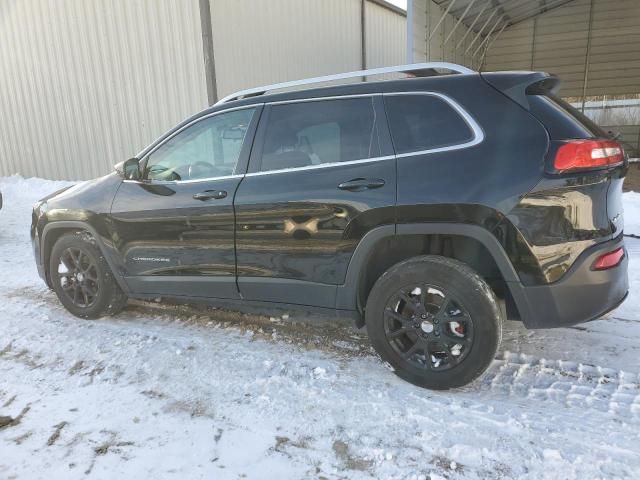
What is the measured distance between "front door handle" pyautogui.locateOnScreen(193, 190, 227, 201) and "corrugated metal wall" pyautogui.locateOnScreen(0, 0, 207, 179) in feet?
21.3

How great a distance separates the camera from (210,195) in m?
3.27

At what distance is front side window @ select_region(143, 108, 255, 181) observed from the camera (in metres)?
3.36

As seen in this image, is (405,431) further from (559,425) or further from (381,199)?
(381,199)

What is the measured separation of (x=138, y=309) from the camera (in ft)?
14.0

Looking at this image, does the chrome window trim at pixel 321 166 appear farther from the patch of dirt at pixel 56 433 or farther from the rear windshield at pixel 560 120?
the patch of dirt at pixel 56 433

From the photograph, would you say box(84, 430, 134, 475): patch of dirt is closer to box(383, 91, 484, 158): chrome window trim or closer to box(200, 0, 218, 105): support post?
box(383, 91, 484, 158): chrome window trim

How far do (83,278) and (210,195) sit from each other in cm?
155

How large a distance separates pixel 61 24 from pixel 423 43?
26.6 ft

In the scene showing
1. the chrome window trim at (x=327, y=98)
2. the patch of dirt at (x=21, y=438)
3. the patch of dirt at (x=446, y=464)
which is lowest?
the patch of dirt at (x=446, y=464)

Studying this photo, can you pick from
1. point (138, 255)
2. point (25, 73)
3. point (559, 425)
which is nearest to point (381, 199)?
point (559, 425)

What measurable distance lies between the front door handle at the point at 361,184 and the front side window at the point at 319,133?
0.54 ft

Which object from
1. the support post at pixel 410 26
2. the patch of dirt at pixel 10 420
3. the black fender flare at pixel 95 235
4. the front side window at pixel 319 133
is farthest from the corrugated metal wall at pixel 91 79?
the patch of dirt at pixel 10 420

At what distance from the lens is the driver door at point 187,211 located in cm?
329

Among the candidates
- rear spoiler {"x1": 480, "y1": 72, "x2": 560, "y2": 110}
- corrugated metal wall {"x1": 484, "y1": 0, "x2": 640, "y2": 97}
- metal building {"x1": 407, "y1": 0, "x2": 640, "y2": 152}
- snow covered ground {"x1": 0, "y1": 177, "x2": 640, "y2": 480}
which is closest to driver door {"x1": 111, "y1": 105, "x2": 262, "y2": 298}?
snow covered ground {"x1": 0, "y1": 177, "x2": 640, "y2": 480}
